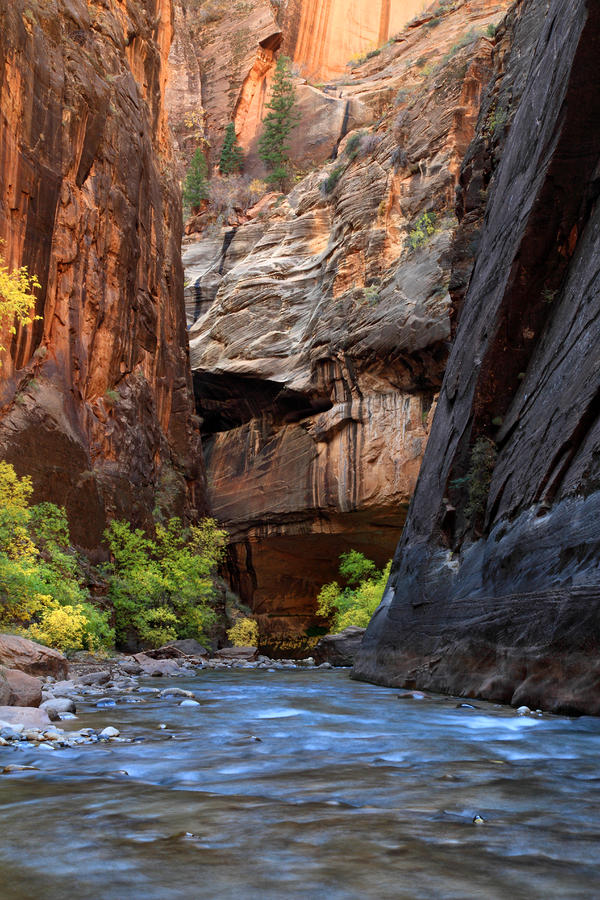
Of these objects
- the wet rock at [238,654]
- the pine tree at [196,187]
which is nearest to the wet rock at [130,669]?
the wet rock at [238,654]

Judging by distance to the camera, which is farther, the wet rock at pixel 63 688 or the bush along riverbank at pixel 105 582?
the bush along riverbank at pixel 105 582

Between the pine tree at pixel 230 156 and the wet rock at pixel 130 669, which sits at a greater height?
the pine tree at pixel 230 156

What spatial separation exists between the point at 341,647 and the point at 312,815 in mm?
23138

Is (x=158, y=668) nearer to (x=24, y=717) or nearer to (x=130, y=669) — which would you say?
(x=130, y=669)

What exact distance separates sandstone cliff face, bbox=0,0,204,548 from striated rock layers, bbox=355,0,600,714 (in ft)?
45.7

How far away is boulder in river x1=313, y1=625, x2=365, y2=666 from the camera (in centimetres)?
2575

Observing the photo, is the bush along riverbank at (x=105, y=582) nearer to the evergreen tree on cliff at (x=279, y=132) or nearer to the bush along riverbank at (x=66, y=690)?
the bush along riverbank at (x=66, y=690)

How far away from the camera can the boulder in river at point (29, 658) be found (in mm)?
11195

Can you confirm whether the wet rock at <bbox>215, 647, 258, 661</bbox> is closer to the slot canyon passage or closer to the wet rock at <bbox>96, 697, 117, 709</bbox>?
the slot canyon passage

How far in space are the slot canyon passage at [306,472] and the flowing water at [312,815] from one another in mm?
30

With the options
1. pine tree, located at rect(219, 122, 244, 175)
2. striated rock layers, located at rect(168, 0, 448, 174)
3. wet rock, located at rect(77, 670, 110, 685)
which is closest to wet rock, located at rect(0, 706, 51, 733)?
wet rock, located at rect(77, 670, 110, 685)

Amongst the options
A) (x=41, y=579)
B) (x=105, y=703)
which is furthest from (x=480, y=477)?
(x=41, y=579)

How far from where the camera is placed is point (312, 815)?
3707mm

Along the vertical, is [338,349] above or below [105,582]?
above
